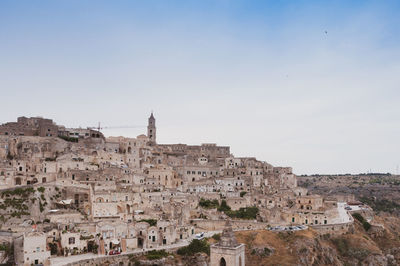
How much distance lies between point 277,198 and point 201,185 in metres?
11.9

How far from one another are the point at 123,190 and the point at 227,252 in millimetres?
30165

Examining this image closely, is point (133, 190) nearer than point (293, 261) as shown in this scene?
No

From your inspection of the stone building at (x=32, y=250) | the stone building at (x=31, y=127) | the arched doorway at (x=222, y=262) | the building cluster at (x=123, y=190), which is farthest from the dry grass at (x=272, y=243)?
the stone building at (x=31, y=127)

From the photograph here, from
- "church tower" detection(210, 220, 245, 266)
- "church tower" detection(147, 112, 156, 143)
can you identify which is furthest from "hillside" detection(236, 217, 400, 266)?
"church tower" detection(147, 112, 156, 143)

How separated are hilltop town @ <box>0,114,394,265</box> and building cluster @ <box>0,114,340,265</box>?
0.13 m

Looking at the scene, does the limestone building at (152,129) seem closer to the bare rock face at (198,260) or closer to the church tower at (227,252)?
the bare rock face at (198,260)

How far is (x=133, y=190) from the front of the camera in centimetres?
5238

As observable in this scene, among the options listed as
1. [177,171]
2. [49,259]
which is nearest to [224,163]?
[177,171]

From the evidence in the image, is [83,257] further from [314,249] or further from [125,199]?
[314,249]

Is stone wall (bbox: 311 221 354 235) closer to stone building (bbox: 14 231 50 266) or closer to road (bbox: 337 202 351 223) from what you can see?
road (bbox: 337 202 351 223)

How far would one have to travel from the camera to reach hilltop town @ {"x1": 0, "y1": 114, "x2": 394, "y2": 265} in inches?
1630

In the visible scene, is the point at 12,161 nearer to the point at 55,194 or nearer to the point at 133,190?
the point at 55,194

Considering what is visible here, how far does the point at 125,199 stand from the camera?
4972cm

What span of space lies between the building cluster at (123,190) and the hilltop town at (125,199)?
13 cm
